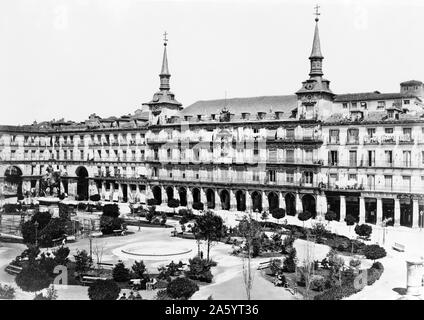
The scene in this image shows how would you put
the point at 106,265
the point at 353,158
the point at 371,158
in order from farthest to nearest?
1. the point at 353,158
2. the point at 371,158
3. the point at 106,265

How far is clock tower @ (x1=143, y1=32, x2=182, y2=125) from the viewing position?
231 ft

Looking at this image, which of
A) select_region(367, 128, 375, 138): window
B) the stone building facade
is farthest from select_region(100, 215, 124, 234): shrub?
select_region(367, 128, 375, 138): window

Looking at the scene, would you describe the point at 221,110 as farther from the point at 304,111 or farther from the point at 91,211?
the point at 91,211

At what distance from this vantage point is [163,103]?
7012cm

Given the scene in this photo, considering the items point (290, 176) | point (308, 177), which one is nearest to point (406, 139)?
point (308, 177)

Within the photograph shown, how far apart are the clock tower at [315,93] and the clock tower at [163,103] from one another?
20.3 metres

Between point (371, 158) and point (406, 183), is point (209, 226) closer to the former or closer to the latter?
point (371, 158)

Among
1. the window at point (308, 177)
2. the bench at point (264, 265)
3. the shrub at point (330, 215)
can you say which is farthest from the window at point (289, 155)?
the bench at point (264, 265)

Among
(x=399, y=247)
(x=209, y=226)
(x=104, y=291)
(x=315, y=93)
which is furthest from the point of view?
(x=315, y=93)

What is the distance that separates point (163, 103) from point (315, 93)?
893 inches

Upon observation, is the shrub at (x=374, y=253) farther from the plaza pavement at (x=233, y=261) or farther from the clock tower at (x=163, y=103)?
the clock tower at (x=163, y=103)

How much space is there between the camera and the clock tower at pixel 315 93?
5706 cm

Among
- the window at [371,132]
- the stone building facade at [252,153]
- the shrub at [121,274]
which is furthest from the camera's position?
the window at [371,132]
